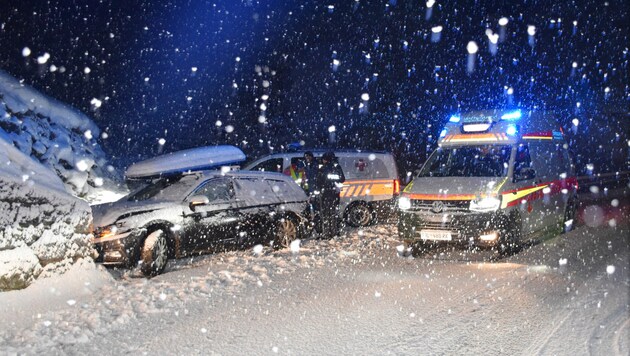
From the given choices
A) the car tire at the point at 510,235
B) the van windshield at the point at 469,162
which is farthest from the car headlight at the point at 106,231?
the car tire at the point at 510,235

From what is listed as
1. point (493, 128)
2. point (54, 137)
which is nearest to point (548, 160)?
point (493, 128)

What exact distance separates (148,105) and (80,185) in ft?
20.6

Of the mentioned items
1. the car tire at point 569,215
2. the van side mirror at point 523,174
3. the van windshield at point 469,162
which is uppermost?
the van windshield at point 469,162

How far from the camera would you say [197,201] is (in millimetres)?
8359

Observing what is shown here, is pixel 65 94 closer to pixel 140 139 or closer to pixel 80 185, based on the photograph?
pixel 140 139

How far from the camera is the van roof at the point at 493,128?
9438mm

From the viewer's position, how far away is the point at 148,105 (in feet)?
64.6

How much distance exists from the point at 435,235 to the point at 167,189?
4.44m

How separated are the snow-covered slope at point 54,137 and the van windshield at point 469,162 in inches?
368

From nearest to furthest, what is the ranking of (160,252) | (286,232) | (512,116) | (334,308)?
(334,308) → (160,252) → (512,116) → (286,232)

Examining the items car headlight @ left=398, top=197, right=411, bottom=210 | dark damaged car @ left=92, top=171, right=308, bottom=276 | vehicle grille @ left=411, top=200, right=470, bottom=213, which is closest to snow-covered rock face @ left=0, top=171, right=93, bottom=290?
dark damaged car @ left=92, top=171, right=308, bottom=276

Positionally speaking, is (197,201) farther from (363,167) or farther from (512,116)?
(512,116)

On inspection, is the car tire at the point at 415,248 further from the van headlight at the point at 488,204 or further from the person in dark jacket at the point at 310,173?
the person in dark jacket at the point at 310,173

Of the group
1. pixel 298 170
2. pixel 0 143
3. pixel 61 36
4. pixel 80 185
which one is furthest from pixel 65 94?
pixel 0 143
